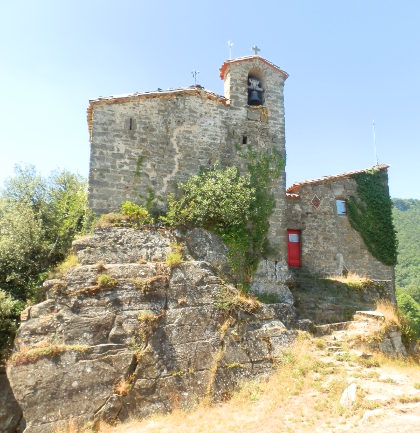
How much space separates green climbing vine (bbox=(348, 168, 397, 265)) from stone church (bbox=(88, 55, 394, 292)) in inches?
161

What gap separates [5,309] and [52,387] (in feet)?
13.3

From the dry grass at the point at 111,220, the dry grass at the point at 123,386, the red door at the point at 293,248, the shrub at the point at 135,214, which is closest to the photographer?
the dry grass at the point at 123,386

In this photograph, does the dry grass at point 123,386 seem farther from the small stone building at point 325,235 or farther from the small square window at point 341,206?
the small square window at point 341,206

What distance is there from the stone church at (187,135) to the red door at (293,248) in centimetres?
82

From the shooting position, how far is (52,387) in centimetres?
1107

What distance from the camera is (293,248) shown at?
21391 millimetres

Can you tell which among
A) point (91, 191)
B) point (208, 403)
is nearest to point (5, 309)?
point (91, 191)

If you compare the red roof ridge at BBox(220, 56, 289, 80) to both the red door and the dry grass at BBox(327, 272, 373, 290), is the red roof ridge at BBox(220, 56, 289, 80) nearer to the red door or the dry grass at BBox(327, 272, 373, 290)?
the red door

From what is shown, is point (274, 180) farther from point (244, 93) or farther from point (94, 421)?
point (94, 421)

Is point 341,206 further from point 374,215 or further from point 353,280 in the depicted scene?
point 353,280

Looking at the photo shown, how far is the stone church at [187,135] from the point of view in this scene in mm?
15812

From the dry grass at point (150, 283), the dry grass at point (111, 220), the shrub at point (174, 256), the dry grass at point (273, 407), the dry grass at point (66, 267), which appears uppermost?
the dry grass at point (111, 220)

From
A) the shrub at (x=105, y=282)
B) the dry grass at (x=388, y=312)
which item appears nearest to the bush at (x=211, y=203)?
the shrub at (x=105, y=282)

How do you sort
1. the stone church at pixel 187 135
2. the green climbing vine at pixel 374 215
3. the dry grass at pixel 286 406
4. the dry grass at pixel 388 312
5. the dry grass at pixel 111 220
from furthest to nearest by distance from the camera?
the green climbing vine at pixel 374 215 < the stone church at pixel 187 135 < the dry grass at pixel 388 312 < the dry grass at pixel 111 220 < the dry grass at pixel 286 406
